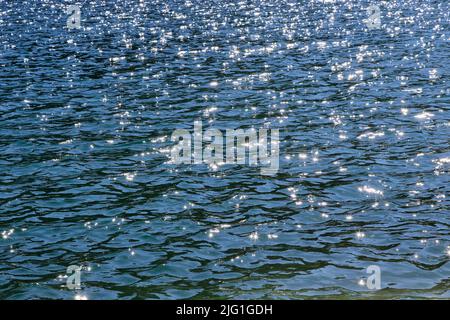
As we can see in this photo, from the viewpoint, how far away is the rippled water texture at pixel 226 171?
76.1 ft

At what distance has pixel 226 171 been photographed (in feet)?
106

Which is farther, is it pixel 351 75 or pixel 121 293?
pixel 351 75

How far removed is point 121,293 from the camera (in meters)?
21.9

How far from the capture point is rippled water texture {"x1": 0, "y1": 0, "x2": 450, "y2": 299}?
23.2 meters

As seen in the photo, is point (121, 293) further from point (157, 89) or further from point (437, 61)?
point (437, 61)

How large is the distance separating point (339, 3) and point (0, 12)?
38364 mm

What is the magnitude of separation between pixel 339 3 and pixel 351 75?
3939 cm

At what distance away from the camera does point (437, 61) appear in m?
52.6

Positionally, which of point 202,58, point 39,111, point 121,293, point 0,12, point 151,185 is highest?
point 0,12

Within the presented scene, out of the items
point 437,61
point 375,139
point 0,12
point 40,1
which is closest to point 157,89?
point 375,139
